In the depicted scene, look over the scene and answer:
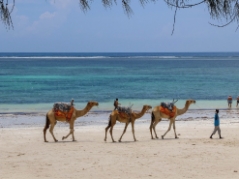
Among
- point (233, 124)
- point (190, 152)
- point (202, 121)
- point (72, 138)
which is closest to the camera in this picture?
point (190, 152)

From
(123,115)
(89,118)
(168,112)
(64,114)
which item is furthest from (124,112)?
(89,118)

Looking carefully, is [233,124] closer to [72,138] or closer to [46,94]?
[72,138]

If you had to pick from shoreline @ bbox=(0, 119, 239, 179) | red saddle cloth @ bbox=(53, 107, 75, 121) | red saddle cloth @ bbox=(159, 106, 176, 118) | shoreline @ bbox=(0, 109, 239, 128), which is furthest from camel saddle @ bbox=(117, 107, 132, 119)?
shoreline @ bbox=(0, 109, 239, 128)

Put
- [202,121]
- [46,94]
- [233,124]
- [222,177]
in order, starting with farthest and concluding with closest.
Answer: [46,94], [202,121], [233,124], [222,177]

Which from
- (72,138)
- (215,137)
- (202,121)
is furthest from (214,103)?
(72,138)

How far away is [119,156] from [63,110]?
11.3 feet

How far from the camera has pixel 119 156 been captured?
12.8 meters

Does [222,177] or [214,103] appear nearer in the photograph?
[222,177]

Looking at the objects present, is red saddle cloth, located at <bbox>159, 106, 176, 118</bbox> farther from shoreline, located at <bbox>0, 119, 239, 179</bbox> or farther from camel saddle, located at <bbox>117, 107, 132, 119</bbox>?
camel saddle, located at <bbox>117, 107, 132, 119</bbox>

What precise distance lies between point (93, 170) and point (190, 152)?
320 cm

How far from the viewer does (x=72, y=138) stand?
15852mm

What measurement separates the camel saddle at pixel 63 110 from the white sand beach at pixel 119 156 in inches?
33.8

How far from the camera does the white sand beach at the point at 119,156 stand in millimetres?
10898

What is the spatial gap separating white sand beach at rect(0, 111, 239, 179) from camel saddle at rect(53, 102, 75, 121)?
0.86m
